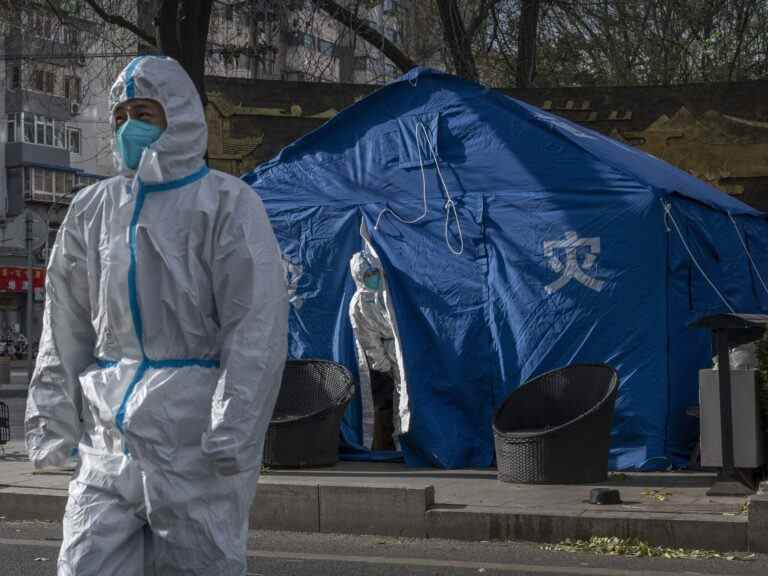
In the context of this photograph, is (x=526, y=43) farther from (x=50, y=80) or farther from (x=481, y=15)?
(x=50, y=80)

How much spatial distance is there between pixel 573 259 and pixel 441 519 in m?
3.26

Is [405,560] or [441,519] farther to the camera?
[441,519]

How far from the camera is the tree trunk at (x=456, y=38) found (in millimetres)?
18734

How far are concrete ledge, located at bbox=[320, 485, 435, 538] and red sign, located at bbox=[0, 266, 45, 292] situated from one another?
41679 mm

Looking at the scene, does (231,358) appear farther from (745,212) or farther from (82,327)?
(745,212)

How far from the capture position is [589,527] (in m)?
7.46

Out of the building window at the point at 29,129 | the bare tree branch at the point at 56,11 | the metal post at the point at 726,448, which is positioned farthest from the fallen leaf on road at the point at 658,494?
the building window at the point at 29,129

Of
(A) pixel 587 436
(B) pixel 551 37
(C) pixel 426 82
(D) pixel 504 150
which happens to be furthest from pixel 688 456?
(B) pixel 551 37

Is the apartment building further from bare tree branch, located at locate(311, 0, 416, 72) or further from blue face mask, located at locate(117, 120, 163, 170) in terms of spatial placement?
blue face mask, located at locate(117, 120, 163, 170)

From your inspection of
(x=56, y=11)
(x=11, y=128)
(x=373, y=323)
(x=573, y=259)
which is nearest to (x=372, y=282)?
(x=373, y=323)

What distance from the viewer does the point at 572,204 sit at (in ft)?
34.3

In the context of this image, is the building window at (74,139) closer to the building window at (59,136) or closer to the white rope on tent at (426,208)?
the building window at (59,136)

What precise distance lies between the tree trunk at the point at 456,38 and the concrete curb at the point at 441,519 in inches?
452

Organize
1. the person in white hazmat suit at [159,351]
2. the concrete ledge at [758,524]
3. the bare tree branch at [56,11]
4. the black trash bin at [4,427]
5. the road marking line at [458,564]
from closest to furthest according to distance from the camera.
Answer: the person in white hazmat suit at [159,351], the road marking line at [458,564], the concrete ledge at [758,524], the black trash bin at [4,427], the bare tree branch at [56,11]
